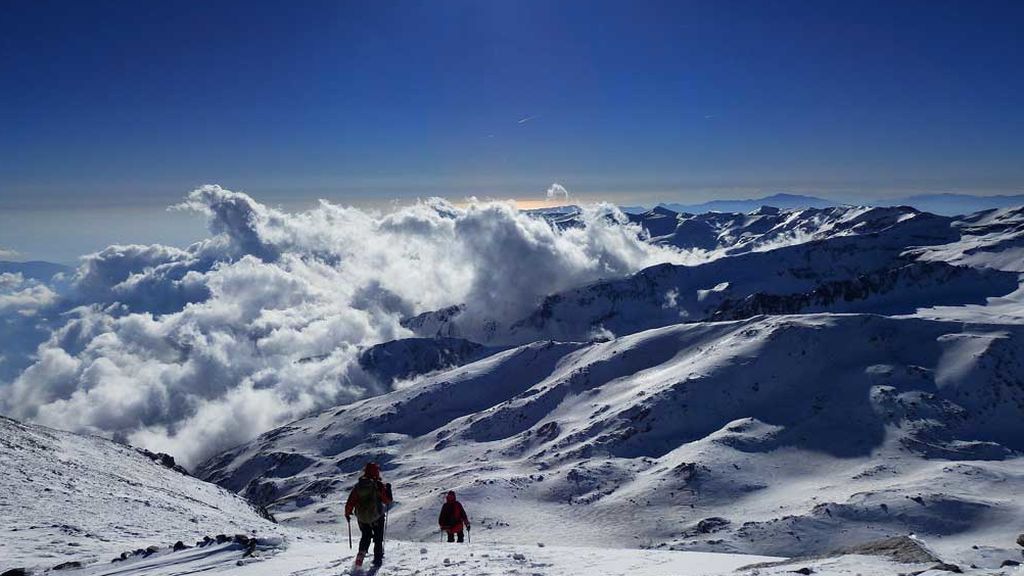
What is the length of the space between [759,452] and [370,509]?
418 ft

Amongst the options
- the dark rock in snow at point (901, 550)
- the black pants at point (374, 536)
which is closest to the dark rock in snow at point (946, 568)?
the dark rock in snow at point (901, 550)

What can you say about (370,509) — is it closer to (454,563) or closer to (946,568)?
(454,563)

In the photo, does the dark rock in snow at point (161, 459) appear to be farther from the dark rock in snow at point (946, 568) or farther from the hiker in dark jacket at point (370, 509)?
the dark rock in snow at point (946, 568)

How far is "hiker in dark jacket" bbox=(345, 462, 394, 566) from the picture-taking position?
65.9ft

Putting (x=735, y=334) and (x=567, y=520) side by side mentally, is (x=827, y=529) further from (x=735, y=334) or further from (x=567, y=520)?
(x=735, y=334)

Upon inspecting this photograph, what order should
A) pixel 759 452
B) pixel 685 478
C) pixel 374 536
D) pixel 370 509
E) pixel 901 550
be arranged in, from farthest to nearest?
1. pixel 759 452
2. pixel 685 478
3. pixel 374 536
4. pixel 370 509
5. pixel 901 550

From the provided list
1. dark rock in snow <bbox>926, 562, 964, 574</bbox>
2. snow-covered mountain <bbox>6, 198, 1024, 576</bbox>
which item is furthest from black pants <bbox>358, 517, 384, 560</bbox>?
dark rock in snow <bbox>926, 562, 964, 574</bbox>

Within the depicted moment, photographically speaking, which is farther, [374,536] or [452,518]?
[452,518]

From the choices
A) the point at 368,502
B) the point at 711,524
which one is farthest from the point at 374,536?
the point at 711,524

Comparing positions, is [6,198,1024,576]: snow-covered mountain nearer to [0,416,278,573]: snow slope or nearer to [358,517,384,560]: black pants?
[0,416,278,573]: snow slope

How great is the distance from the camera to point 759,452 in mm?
130375

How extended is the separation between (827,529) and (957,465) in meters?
39.9

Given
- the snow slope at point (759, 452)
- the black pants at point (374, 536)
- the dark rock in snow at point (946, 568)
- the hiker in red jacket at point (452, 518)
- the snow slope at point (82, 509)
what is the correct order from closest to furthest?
the dark rock in snow at point (946, 568), the black pants at point (374, 536), the snow slope at point (82, 509), the hiker in red jacket at point (452, 518), the snow slope at point (759, 452)

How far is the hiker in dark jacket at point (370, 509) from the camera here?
20.1 meters
